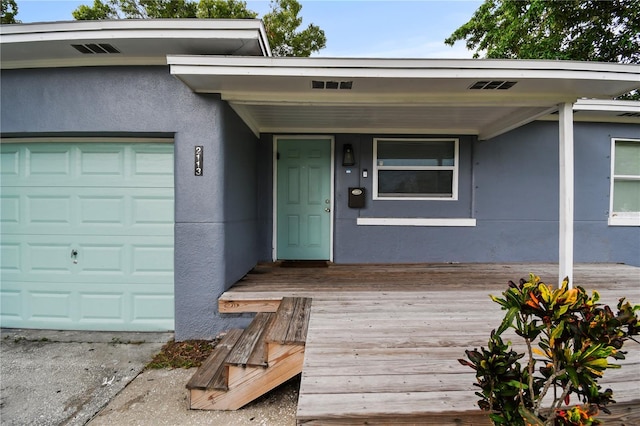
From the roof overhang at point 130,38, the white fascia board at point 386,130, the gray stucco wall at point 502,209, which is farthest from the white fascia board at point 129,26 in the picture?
the gray stucco wall at point 502,209

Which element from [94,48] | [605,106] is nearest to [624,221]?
[605,106]

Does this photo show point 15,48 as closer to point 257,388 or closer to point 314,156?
point 314,156

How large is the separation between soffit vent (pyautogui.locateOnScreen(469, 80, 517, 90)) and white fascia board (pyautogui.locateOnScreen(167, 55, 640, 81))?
114 millimetres

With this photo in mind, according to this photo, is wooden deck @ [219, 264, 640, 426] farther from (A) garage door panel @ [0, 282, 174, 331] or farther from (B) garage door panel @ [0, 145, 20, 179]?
(B) garage door panel @ [0, 145, 20, 179]

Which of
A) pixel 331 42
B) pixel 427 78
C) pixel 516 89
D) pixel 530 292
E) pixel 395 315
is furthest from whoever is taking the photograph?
pixel 331 42

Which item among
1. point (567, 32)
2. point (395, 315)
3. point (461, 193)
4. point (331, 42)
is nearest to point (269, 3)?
point (331, 42)

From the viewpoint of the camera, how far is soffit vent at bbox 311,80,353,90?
263 centimetres

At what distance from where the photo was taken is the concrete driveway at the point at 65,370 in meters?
1.98

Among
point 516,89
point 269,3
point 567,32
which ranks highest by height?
point 269,3

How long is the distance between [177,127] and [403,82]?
2281mm

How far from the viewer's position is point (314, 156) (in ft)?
14.4

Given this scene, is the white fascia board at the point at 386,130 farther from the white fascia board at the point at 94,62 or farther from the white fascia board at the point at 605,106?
the white fascia board at the point at 94,62

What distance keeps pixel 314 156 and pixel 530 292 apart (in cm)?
364

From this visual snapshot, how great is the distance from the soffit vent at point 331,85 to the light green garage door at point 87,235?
1734 millimetres
